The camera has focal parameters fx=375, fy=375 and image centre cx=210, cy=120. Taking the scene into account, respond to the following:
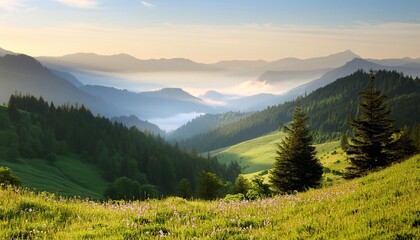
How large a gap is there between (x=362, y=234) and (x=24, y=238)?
745 cm

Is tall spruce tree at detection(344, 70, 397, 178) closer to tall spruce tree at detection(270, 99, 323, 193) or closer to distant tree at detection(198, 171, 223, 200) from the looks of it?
tall spruce tree at detection(270, 99, 323, 193)

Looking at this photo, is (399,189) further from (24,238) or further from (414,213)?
(24,238)

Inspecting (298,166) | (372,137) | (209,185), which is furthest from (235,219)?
(209,185)

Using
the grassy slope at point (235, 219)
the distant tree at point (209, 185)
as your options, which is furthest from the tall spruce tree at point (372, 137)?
the distant tree at point (209, 185)

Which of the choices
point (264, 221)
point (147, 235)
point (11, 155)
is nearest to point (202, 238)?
point (147, 235)

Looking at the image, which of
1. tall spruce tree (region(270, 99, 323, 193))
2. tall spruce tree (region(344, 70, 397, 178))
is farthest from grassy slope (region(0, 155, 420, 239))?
tall spruce tree (region(270, 99, 323, 193))

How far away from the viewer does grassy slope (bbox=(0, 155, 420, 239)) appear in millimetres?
8617

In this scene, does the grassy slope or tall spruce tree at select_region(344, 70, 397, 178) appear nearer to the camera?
the grassy slope

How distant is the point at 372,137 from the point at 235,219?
41.8m

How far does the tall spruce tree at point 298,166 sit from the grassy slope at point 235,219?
39.3 m

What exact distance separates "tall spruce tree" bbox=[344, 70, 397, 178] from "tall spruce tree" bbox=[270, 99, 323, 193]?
207 inches

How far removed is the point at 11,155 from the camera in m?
151

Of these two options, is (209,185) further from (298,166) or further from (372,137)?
(372,137)

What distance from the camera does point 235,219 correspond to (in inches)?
417
